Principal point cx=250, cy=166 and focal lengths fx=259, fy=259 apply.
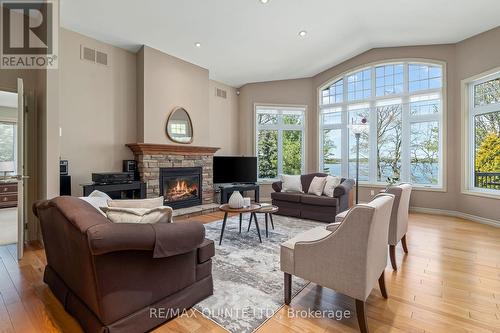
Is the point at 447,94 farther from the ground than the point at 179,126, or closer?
farther from the ground

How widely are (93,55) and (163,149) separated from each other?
6.63 feet

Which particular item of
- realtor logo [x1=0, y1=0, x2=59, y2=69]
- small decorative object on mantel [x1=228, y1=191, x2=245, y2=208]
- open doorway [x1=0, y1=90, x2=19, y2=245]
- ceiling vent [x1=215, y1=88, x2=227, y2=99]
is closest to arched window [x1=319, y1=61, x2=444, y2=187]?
ceiling vent [x1=215, y1=88, x2=227, y2=99]

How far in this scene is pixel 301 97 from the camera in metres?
7.46

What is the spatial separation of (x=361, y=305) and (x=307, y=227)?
110 inches

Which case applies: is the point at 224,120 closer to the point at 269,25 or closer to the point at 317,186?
the point at 269,25

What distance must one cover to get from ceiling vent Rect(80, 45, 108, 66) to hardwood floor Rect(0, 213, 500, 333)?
320 centimetres

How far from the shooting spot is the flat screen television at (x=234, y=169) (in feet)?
21.6

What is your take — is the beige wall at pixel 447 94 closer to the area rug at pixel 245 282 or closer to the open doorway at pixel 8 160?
the area rug at pixel 245 282

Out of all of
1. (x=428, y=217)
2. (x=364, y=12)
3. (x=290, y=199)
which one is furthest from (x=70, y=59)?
(x=428, y=217)

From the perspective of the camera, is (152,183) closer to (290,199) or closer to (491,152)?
(290,199)

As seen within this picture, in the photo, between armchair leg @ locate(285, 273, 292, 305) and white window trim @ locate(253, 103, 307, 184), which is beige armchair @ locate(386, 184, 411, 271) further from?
white window trim @ locate(253, 103, 307, 184)

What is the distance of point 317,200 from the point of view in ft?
16.3

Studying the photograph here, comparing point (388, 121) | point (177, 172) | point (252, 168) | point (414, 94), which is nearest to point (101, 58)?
point (177, 172)

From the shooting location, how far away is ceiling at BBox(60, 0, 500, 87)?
395cm
